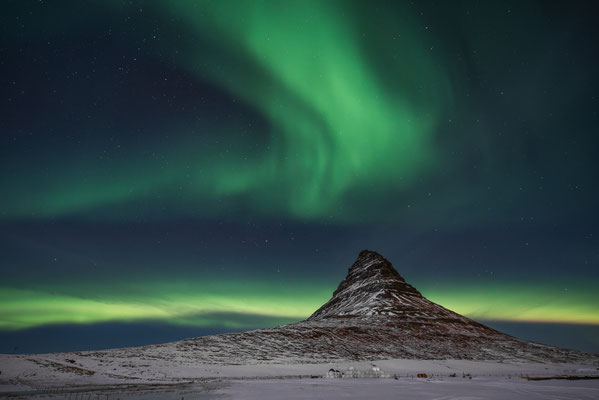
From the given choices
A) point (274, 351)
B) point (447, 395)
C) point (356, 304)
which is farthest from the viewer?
point (356, 304)

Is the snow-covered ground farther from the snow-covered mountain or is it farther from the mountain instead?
the mountain

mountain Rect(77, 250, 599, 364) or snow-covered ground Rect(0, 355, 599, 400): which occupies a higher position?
mountain Rect(77, 250, 599, 364)

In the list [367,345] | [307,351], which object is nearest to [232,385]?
[307,351]

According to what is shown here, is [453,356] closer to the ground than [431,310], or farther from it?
closer to the ground

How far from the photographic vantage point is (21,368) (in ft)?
139

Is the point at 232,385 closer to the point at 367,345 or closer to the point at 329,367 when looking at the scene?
the point at 329,367

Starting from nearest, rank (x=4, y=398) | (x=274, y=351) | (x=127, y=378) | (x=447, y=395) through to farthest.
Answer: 1. (x=4, y=398)
2. (x=447, y=395)
3. (x=127, y=378)
4. (x=274, y=351)

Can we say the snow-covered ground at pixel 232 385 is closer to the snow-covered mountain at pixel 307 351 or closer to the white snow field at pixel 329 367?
the white snow field at pixel 329 367

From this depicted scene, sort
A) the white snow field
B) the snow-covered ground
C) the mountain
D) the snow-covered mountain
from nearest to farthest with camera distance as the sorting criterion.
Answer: the snow-covered ground → the white snow field → the snow-covered mountain → the mountain

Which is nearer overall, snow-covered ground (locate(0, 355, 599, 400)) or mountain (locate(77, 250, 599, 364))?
snow-covered ground (locate(0, 355, 599, 400))

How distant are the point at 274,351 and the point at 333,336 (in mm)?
23445

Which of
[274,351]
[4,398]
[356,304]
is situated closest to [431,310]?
[356,304]

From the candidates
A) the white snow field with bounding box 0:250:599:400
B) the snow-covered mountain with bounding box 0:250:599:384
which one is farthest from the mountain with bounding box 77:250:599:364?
the white snow field with bounding box 0:250:599:400

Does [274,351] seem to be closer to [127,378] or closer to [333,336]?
[333,336]
